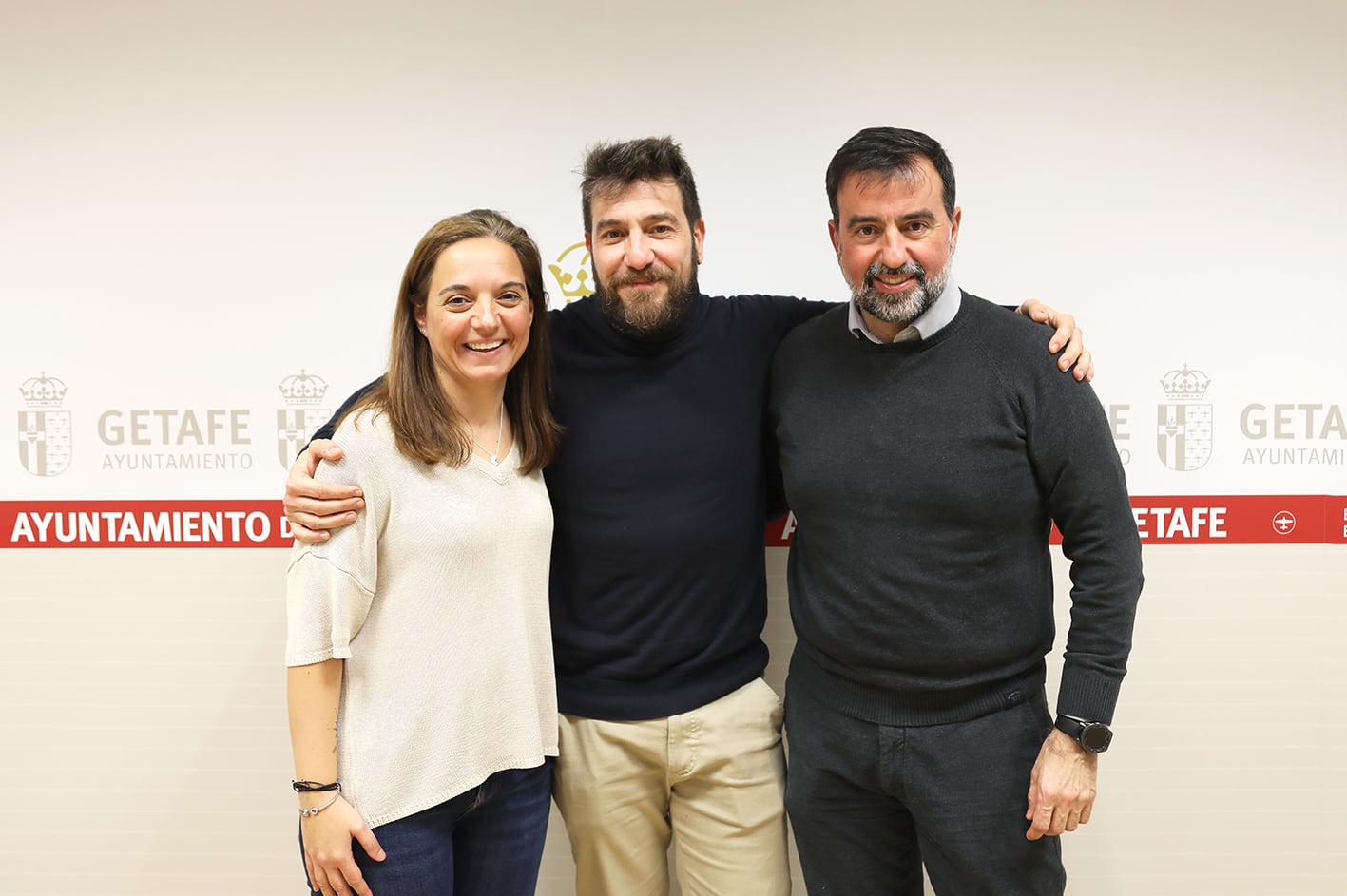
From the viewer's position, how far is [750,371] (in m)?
1.81

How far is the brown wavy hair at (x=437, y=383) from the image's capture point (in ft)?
4.77

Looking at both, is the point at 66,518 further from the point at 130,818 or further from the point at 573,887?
the point at 573,887

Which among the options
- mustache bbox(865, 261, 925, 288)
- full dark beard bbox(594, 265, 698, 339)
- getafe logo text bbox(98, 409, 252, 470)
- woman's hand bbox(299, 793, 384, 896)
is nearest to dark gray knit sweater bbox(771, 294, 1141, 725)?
mustache bbox(865, 261, 925, 288)

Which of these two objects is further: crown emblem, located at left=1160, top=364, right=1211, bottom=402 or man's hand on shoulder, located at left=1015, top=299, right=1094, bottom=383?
crown emblem, located at left=1160, top=364, right=1211, bottom=402

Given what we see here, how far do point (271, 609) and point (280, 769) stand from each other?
0.42 meters

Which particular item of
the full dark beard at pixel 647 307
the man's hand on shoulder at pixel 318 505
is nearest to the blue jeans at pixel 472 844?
the man's hand on shoulder at pixel 318 505

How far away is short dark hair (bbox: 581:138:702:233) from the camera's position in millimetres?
1696

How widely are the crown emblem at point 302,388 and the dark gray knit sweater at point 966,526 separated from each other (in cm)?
126

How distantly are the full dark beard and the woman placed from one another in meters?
0.20

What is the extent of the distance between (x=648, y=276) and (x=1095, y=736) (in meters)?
1.14

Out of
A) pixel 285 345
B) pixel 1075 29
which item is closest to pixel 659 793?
pixel 285 345

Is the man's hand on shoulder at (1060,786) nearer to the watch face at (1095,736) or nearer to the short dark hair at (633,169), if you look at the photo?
the watch face at (1095,736)

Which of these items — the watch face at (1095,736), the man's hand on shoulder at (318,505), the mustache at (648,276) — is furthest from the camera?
the mustache at (648,276)

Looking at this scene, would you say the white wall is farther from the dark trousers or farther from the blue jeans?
the blue jeans
